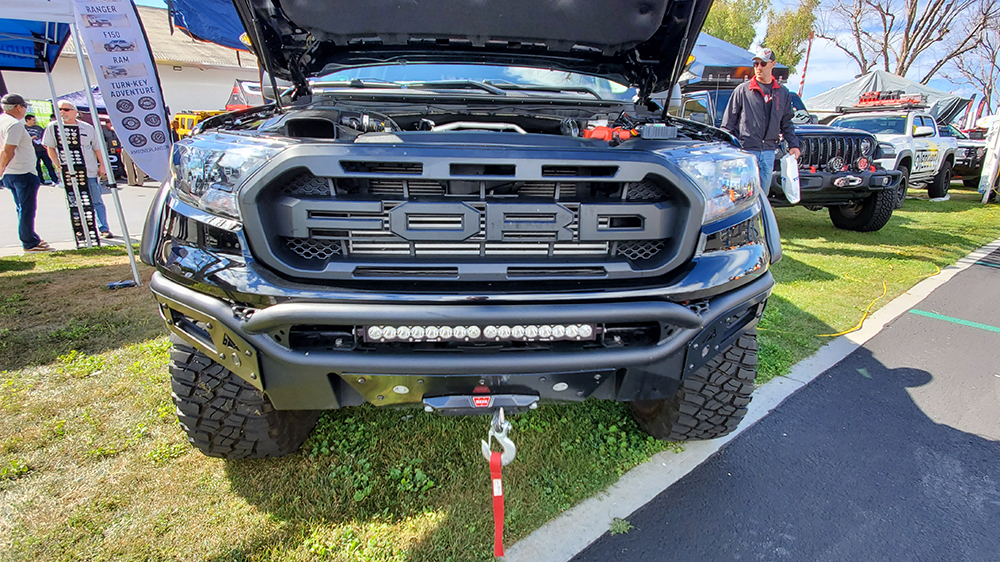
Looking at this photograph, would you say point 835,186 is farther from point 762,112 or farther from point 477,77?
point 477,77

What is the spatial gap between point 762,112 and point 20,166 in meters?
8.64

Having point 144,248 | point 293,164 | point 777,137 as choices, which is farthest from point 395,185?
point 777,137

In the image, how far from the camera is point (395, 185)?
1571mm

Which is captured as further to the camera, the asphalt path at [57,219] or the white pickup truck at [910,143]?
the white pickup truck at [910,143]

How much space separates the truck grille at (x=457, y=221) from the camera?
148cm

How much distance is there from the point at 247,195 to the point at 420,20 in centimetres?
143

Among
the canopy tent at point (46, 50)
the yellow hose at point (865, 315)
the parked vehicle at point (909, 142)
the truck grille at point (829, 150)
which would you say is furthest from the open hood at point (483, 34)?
the parked vehicle at point (909, 142)

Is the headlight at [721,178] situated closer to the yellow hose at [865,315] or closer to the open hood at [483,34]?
the open hood at [483,34]

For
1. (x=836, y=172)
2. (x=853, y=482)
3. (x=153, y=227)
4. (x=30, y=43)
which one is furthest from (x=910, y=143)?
(x=30, y=43)

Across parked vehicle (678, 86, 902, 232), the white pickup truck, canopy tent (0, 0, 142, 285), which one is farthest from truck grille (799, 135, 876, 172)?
canopy tent (0, 0, 142, 285)

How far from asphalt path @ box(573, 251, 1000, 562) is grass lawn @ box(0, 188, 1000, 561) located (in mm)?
292

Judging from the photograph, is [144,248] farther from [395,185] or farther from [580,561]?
[580,561]

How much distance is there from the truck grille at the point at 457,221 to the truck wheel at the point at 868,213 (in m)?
7.03

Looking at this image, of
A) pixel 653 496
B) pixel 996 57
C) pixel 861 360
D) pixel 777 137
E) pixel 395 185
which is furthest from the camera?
pixel 996 57
